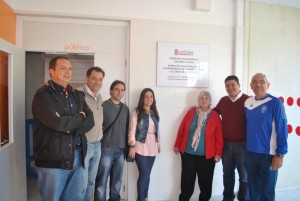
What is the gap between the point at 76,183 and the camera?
1.77 m

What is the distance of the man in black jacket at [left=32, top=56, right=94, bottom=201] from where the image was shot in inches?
61.5

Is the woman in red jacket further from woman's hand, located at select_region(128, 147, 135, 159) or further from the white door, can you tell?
the white door

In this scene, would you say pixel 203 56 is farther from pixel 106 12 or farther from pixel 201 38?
pixel 106 12

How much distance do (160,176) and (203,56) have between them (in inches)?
66.0

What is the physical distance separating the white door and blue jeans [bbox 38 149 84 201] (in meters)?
0.59

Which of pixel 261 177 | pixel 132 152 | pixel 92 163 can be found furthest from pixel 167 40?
pixel 261 177

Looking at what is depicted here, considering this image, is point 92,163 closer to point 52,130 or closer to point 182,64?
point 52,130

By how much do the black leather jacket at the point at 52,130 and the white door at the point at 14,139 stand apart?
632mm

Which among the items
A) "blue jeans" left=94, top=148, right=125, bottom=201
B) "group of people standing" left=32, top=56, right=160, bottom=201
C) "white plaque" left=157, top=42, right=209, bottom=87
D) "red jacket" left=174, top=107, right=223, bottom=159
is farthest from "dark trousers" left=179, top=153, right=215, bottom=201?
"white plaque" left=157, top=42, right=209, bottom=87

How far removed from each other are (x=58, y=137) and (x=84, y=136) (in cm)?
24

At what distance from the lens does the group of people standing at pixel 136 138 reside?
1.60m

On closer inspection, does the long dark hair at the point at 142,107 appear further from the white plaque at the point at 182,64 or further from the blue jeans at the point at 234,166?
the blue jeans at the point at 234,166

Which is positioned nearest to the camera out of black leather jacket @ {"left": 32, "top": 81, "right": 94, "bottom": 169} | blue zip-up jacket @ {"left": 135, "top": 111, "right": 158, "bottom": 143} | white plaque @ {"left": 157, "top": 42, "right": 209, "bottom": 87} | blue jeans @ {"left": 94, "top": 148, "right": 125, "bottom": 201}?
black leather jacket @ {"left": 32, "top": 81, "right": 94, "bottom": 169}

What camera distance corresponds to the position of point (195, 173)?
261cm
